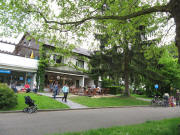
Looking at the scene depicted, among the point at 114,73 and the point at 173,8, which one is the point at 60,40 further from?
the point at 114,73

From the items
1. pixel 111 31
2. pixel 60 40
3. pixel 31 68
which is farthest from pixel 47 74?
pixel 111 31

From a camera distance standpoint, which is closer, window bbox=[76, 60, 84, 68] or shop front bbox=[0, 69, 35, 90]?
shop front bbox=[0, 69, 35, 90]

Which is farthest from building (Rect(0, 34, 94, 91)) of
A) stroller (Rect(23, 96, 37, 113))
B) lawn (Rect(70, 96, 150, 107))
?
stroller (Rect(23, 96, 37, 113))

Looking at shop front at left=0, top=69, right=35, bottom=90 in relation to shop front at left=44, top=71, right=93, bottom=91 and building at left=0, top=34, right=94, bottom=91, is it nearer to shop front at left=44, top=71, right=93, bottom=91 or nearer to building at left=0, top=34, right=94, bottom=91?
building at left=0, top=34, right=94, bottom=91

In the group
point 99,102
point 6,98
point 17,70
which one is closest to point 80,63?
point 17,70

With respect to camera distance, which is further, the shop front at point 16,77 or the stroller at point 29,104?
the shop front at point 16,77

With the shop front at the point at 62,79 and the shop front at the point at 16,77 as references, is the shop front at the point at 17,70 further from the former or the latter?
the shop front at the point at 62,79

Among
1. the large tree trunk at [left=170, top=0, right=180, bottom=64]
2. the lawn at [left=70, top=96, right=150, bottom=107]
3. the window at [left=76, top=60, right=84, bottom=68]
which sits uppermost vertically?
the window at [left=76, top=60, right=84, bottom=68]

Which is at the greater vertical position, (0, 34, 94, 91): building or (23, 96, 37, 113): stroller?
(0, 34, 94, 91): building

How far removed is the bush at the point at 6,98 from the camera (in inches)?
364

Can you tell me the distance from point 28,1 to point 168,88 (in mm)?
26392

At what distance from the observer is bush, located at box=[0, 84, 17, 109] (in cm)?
924

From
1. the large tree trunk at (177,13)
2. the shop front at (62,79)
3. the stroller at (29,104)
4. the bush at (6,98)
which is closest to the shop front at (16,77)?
the shop front at (62,79)

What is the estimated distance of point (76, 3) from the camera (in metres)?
8.30
